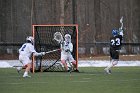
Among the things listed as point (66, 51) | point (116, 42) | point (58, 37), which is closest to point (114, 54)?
point (116, 42)

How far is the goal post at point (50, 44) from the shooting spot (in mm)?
26953

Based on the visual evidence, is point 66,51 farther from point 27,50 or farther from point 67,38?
point 27,50

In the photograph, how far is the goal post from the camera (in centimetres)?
2695

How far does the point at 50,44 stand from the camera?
2770 centimetres

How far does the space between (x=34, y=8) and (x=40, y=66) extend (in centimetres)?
2029

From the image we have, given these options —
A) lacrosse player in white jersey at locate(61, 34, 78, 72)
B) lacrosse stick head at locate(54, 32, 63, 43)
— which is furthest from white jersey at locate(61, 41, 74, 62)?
lacrosse stick head at locate(54, 32, 63, 43)

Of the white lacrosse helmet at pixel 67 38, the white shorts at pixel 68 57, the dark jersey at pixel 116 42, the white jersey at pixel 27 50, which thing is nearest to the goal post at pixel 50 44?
the white shorts at pixel 68 57

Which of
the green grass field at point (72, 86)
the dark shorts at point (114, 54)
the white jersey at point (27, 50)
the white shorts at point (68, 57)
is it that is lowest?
the green grass field at point (72, 86)

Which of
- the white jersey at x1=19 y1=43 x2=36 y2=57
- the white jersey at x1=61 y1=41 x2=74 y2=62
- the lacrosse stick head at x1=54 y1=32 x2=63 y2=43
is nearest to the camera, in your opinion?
the white jersey at x1=19 y1=43 x2=36 y2=57

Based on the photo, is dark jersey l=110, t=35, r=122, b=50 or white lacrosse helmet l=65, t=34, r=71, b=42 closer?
dark jersey l=110, t=35, r=122, b=50

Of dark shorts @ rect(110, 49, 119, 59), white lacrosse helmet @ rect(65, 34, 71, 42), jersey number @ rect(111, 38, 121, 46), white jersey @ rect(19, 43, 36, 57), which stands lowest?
dark shorts @ rect(110, 49, 119, 59)

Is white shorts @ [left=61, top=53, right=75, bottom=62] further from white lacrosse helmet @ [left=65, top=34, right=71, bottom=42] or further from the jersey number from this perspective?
the jersey number

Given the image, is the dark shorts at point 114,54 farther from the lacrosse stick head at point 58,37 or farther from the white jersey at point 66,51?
the lacrosse stick head at point 58,37

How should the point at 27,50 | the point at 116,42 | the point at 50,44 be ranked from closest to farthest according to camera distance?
the point at 27,50 → the point at 116,42 → the point at 50,44
